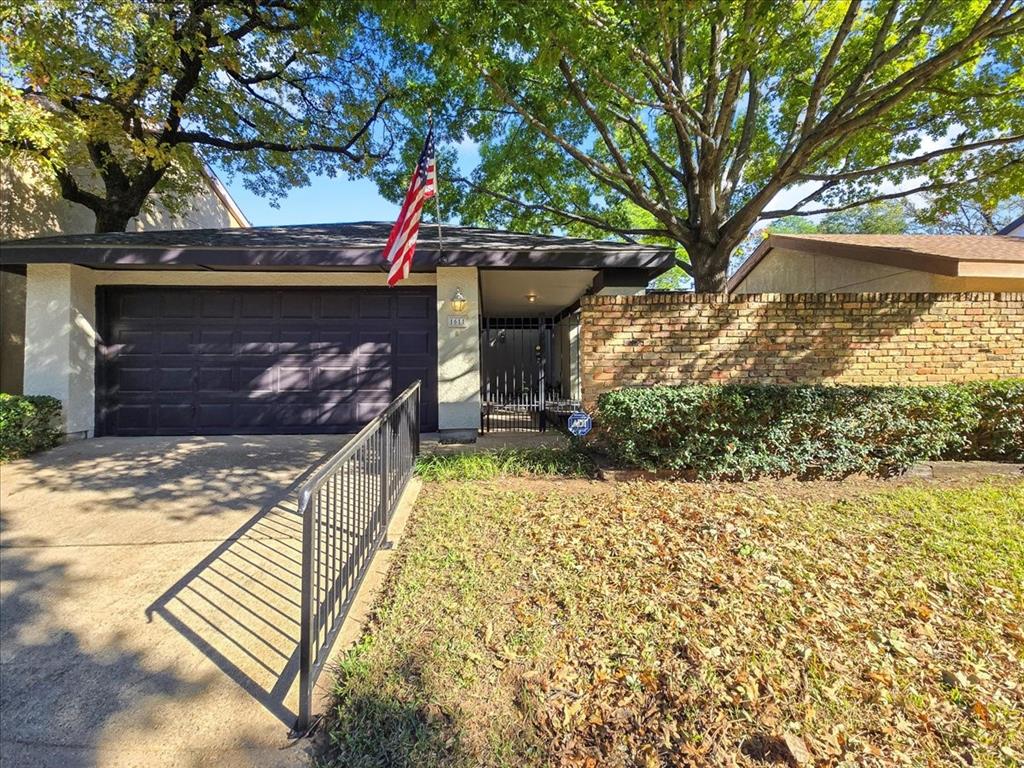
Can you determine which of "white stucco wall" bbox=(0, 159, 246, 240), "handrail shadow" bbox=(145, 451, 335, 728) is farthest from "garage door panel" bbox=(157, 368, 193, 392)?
"handrail shadow" bbox=(145, 451, 335, 728)

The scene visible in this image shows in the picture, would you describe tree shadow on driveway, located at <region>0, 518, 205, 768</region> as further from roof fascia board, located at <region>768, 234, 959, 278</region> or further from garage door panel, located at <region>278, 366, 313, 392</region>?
roof fascia board, located at <region>768, 234, 959, 278</region>

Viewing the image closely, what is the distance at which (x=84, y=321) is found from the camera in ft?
24.2

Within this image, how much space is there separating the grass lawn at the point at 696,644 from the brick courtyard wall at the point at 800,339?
215cm

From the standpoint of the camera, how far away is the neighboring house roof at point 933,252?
6.42 m

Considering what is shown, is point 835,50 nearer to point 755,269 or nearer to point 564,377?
point 755,269

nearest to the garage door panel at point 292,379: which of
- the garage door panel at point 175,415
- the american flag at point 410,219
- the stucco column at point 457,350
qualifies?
the garage door panel at point 175,415

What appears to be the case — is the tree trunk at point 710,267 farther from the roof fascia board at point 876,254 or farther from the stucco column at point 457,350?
the stucco column at point 457,350

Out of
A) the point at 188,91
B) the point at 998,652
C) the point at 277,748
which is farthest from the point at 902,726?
the point at 188,91

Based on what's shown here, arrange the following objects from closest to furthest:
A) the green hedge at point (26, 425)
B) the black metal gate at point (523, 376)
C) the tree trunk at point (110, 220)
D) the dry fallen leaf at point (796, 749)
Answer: the dry fallen leaf at point (796, 749)
the green hedge at point (26, 425)
the black metal gate at point (523, 376)
the tree trunk at point (110, 220)

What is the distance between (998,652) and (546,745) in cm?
238

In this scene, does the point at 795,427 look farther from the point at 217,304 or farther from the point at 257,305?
the point at 217,304

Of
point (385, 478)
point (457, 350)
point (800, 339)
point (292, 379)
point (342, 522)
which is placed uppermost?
point (457, 350)

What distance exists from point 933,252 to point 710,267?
3441mm

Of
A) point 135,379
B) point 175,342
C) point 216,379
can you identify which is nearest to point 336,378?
point 216,379
